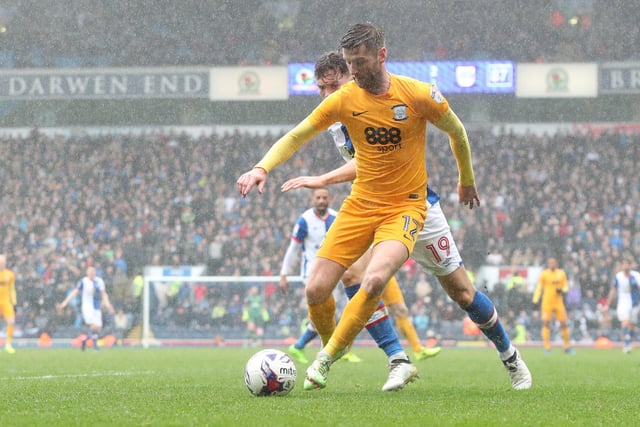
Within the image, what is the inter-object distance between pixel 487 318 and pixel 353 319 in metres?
1.30

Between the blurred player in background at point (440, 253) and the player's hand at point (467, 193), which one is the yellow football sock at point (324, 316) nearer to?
the blurred player in background at point (440, 253)

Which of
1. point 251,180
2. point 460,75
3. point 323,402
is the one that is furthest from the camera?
point 460,75

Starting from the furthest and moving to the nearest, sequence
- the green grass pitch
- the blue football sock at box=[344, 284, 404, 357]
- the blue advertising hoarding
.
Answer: the blue advertising hoarding
the blue football sock at box=[344, 284, 404, 357]
the green grass pitch

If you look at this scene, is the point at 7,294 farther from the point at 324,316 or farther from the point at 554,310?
the point at 324,316

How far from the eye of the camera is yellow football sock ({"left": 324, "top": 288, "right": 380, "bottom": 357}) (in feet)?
19.1

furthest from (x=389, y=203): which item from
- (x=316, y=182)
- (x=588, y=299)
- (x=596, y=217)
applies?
(x=596, y=217)

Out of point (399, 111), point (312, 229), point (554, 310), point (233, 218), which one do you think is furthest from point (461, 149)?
point (233, 218)

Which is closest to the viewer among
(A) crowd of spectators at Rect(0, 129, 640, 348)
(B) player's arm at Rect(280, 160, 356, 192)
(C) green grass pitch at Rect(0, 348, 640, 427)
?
(C) green grass pitch at Rect(0, 348, 640, 427)

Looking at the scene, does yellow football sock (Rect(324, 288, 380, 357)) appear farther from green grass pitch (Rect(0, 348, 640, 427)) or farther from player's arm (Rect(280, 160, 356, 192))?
player's arm (Rect(280, 160, 356, 192))

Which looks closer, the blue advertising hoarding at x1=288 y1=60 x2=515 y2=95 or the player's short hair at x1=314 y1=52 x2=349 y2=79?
the player's short hair at x1=314 y1=52 x2=349 y2=79

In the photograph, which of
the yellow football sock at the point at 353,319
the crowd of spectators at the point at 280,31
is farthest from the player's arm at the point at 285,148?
the crowd of spectators at the point at 280,31

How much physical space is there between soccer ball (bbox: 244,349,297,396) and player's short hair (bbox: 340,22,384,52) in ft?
6.21

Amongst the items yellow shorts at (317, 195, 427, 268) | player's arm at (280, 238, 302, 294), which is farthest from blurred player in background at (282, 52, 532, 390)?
player's arm at (280, 238, 302, 294)

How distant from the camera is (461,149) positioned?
6297 millimetres
